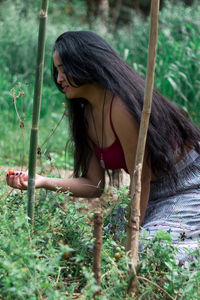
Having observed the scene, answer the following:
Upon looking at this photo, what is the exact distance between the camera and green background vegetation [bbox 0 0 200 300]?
Result: 1333mm

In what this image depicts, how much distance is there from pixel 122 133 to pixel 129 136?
35 millimetres

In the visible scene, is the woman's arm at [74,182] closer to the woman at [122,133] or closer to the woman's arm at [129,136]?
the woman at [122,133]

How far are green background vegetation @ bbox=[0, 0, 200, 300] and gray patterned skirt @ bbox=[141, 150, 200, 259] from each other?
26 centimetres

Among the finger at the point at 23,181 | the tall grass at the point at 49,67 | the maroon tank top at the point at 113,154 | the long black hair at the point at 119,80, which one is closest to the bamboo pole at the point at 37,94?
the finger at the point at 23,181

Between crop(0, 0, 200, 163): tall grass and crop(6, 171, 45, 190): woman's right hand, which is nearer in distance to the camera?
crop(6, 171, 45, 190): woman's right hand

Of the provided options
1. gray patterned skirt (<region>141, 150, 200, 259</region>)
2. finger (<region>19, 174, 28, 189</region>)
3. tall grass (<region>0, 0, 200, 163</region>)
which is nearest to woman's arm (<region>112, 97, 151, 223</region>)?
gray patterned skirt (<region>141, 150, 200, 259</region>)

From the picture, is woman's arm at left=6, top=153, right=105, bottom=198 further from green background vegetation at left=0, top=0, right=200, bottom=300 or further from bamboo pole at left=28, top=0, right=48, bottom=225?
bamboo pole at left=28, top=0, right=48, bottom=225

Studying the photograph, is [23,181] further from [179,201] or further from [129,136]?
[179,201]

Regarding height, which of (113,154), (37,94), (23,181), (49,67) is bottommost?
(23,181)

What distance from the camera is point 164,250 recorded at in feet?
4.96

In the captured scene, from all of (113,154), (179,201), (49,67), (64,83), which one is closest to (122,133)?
(113,154)

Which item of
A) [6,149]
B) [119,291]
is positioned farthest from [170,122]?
[6,149]

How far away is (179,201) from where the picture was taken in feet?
6.86

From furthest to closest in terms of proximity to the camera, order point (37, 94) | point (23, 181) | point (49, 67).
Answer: point (49, 67) < point (23, 181) < point (37, 94)
